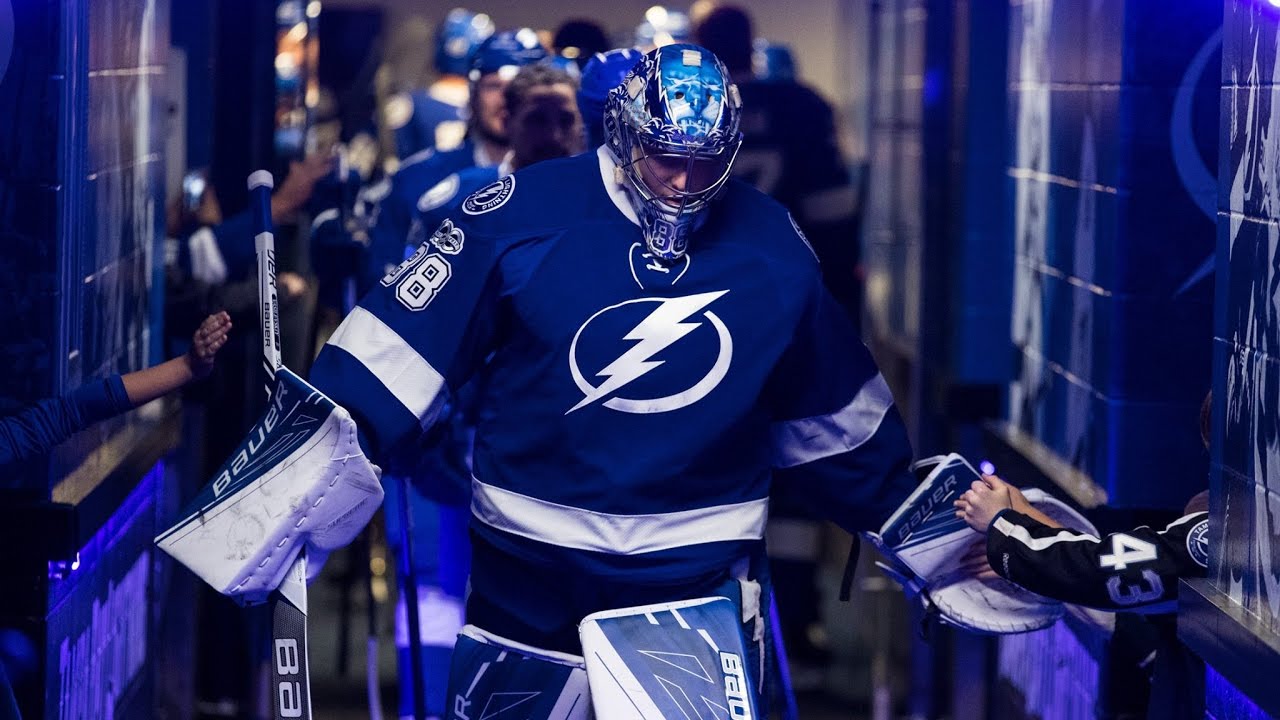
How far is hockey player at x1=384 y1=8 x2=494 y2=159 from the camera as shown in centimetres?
801

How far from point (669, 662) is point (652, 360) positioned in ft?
1.51

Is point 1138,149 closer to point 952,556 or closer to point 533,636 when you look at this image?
point 952,556

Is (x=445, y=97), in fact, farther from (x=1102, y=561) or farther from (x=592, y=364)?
(x=1102, y=561)

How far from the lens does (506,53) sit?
548 centimetres

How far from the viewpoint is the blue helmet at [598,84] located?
4.38m

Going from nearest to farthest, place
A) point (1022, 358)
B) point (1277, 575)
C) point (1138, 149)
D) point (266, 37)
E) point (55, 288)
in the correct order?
point (1277, 575) < point (55, 288) < point (1138, 149) < point (1022, 358) < point (266, 37)

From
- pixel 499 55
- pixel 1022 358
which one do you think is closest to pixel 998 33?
pixel 1022 358

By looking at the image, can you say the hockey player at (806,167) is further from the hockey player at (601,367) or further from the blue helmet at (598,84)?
the hockey player at (601,367)

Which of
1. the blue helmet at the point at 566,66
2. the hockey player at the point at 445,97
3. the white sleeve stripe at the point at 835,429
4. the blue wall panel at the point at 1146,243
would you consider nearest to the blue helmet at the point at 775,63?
the hockey player at the point at 445,97

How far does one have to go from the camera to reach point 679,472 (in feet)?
10.5

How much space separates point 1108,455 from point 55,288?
6.57 ft

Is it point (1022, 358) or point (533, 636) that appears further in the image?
point (1022, 358)

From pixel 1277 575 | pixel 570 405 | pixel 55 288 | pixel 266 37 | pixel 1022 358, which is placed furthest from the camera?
pixel 266 37

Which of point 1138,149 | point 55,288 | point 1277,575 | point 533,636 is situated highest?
point 1138,149
